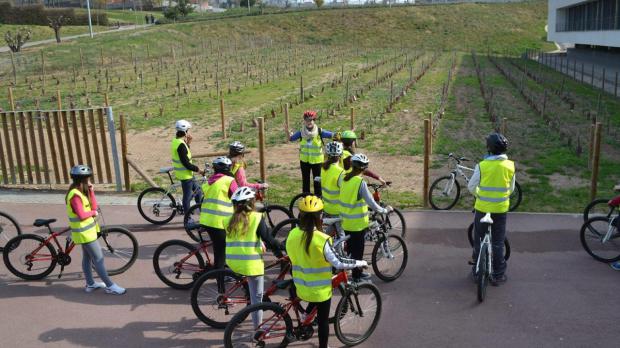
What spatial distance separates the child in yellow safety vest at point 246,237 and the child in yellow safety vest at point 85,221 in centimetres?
224

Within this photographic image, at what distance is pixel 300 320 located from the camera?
5930mm

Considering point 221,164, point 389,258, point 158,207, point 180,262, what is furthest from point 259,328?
point 158,207

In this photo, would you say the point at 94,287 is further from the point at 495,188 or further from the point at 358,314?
the point at 495,188

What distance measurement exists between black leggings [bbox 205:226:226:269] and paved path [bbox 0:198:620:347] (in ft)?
2.27

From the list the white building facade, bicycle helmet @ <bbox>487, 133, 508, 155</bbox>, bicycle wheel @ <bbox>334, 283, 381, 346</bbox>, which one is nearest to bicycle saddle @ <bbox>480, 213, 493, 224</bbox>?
bicycle helmet @ <bbox>487, 133, 508, 155</bbox>

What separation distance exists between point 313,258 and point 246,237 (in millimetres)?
863

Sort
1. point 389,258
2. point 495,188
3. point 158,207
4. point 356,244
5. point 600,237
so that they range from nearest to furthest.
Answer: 1. point 356,244
2. point 495,188
3. point 389,258
4. point 600,237
5. point 158,207

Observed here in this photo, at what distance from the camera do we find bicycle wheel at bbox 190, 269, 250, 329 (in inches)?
251

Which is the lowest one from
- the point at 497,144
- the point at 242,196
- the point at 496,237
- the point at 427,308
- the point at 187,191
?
the point at 427,308

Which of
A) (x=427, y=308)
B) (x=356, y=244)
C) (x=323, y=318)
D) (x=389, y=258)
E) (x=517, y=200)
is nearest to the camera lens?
(x=323, y=318)

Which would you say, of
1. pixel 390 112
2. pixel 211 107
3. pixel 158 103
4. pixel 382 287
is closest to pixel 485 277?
pixel 382 287

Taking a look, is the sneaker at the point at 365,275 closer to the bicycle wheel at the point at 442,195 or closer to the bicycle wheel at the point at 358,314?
the bicycle wheel at the point at 358,314

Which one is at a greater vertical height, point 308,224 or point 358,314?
point 308,224

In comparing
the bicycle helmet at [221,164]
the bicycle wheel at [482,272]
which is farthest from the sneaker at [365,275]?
the bicycle helmet at [221,164]
